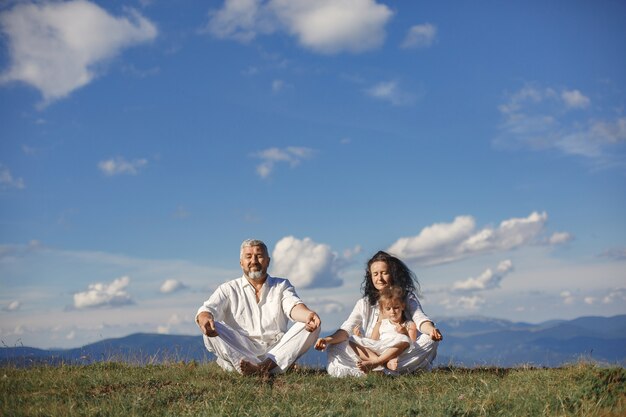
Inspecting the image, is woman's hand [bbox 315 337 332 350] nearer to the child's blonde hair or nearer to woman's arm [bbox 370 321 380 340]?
woman's arm [bbox 370 321 380 340]

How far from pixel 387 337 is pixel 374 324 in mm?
717

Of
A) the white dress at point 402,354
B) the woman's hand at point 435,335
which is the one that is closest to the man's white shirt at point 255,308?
the white dress at point 402,354

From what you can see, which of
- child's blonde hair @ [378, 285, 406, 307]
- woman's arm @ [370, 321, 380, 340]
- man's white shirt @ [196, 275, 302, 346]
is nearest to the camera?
man's white shirt @ [196, 275, 302, 346]

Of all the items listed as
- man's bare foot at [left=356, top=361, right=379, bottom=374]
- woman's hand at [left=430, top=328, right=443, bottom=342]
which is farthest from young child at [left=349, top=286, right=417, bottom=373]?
woman's hand at [left=430, top=328, right=443, bottom=342]

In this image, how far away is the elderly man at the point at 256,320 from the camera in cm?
1105

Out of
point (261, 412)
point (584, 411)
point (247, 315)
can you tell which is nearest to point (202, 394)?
point (261, 412)

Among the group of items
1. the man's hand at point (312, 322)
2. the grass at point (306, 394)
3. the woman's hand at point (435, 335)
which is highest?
the man's hand at point (312, 322)

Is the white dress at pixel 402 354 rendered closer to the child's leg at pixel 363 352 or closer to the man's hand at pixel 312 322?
the child's leg at pixel 363 352

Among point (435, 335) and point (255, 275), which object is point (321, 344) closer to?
point (255, 275)

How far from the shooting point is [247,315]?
11.8 meters

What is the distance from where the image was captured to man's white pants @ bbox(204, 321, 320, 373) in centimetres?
1102

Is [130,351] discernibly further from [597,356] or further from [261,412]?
[597,356]

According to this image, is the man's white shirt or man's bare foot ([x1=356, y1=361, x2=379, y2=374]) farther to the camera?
the man's white shirt

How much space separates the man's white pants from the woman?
290mm
